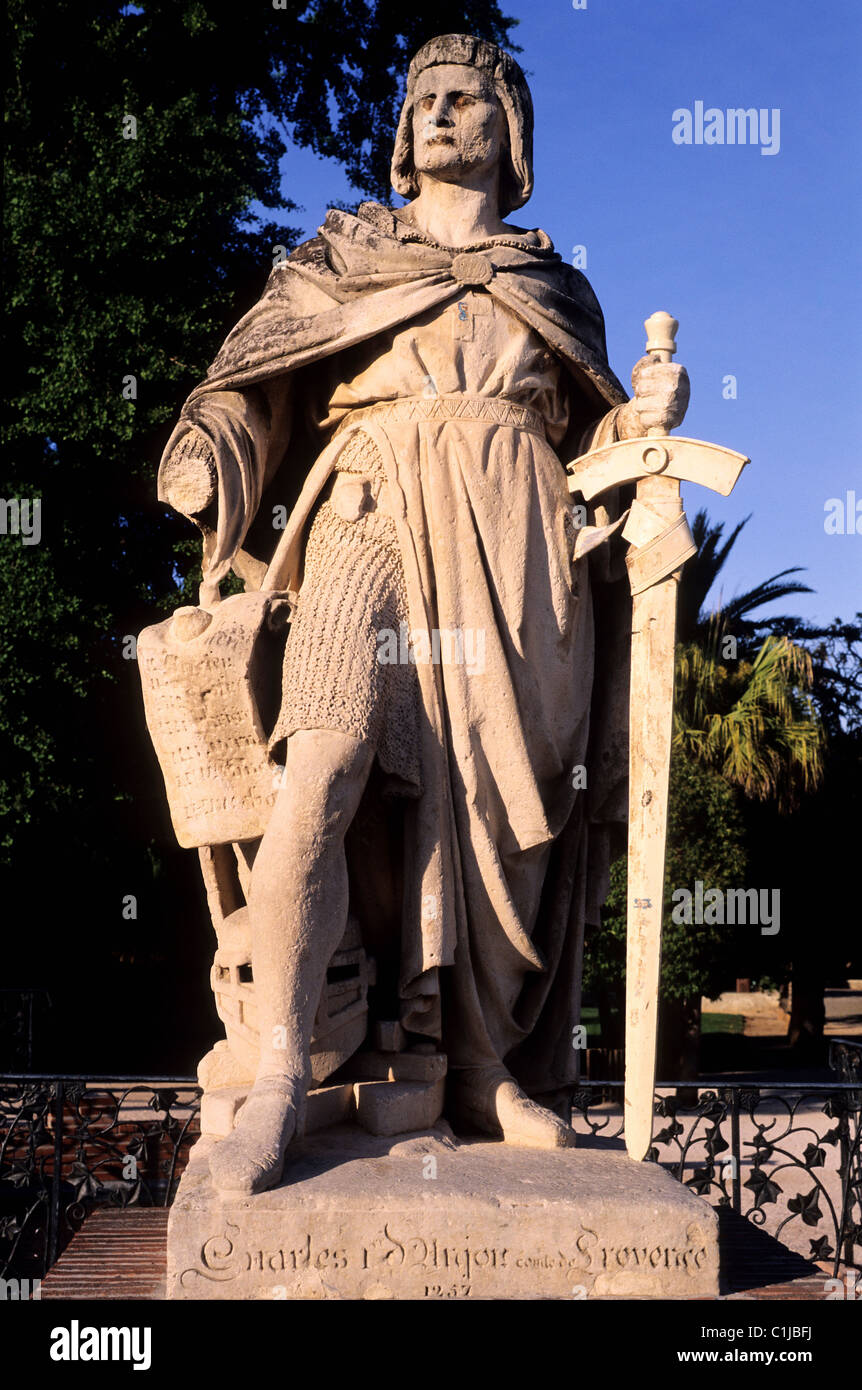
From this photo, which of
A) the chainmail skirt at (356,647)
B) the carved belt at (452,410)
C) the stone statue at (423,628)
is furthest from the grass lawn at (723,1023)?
the chainmail skirt at (356,647)

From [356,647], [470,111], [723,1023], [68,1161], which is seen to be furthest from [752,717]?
[356,647]

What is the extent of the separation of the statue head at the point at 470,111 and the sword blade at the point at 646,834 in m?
1.45

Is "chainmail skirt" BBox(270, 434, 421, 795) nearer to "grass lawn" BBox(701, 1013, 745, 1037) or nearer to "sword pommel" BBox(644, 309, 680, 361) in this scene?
"sword pommel" BBox(644, 309, 680, 361)

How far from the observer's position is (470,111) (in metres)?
4.45

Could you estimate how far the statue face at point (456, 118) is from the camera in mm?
4434

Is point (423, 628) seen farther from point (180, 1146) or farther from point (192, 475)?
point (180, 1146)

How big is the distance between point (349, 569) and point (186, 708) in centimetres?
55

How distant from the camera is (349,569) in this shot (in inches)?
160

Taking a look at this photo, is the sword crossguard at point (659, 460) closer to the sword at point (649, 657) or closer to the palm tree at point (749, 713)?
the sword at point (649, 657)

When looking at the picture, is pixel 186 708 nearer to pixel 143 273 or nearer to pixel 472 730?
pixel 472 730

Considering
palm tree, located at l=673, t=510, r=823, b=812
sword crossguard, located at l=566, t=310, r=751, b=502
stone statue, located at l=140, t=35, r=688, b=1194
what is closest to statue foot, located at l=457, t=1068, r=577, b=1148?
stone statue, located at l=140, t=35, r=688, b=1194

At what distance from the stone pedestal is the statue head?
2764mm

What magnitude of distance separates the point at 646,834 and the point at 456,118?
2.13m

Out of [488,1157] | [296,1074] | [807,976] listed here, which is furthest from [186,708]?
[807,976]
